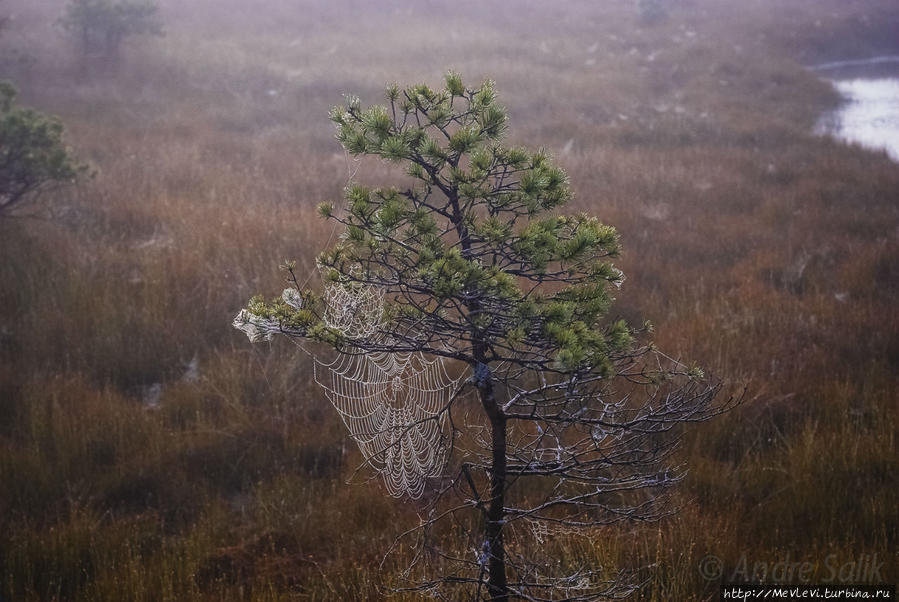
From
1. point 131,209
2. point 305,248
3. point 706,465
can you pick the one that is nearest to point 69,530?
point 706,465

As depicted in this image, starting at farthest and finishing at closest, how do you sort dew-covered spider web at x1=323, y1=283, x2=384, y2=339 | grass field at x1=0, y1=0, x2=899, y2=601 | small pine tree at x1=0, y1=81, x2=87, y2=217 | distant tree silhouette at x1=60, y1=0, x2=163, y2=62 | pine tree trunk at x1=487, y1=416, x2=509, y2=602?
distant tree silhouette at x1=60, y1=0, x2=163, y2=62 < small pine tree at x1=0, y1=81, x2=87, y2=217 < grass field at x1=0, y1=0, x2=899, y2=601 < dew-covered spider web at x1=323, y1=283, x2=384, y2=339 < pine tree trunk at x1=487, y1=416, x2=509, y2=602

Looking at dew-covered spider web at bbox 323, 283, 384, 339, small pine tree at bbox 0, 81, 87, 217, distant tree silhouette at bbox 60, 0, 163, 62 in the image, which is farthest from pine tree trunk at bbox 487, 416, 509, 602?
distant tree silhouette at bbox 60, 0, 163, 62

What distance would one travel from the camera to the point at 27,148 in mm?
6676

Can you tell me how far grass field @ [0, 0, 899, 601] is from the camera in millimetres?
3379

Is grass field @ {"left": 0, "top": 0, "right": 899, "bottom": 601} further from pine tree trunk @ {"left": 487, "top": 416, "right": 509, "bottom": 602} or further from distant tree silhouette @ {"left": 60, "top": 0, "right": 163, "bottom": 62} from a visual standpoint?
pine tree trunk @ {"left": 487, "top": 416, "right": 509, "bottom": 602}

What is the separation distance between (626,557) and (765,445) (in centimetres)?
174

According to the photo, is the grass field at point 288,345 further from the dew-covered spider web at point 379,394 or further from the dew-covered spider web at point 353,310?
the dew-covered spider web at point 353,310

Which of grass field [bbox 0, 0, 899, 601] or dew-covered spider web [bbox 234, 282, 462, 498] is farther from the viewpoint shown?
grass field [bbox 0, 0, 899, 601]

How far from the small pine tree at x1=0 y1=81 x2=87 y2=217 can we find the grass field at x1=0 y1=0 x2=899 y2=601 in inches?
23.5

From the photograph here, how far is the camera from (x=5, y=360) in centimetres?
498

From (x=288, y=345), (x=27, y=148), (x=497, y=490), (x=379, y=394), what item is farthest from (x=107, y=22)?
(x=497, y=490)

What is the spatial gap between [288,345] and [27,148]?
12.3 ft

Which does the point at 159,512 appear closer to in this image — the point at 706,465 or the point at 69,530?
the point at 69,530

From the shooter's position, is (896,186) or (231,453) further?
(896,186)
